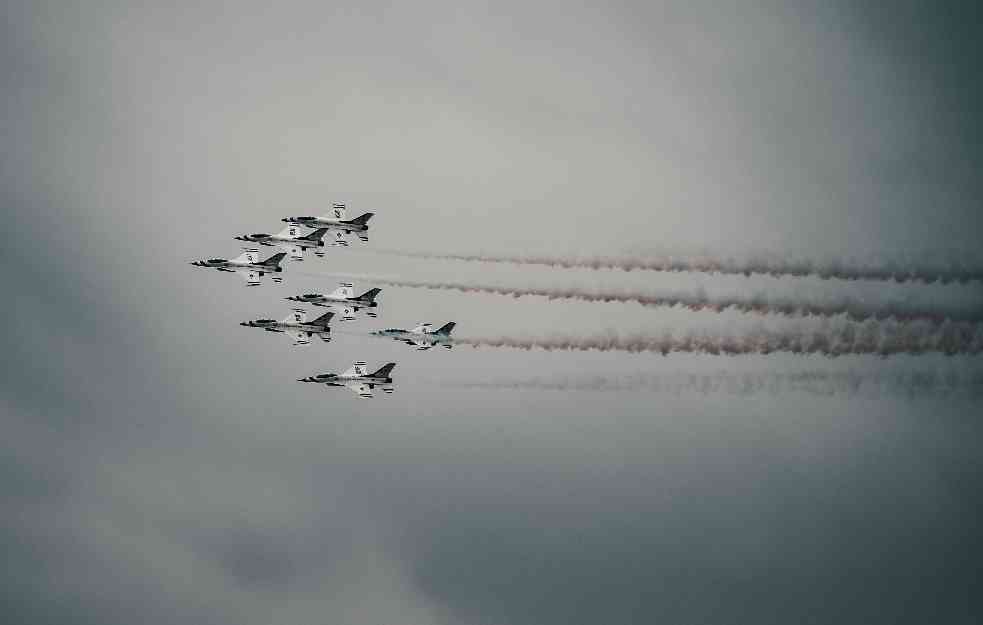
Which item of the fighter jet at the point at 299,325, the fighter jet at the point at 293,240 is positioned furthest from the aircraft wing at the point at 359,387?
the fighter jet at the point at 293,240

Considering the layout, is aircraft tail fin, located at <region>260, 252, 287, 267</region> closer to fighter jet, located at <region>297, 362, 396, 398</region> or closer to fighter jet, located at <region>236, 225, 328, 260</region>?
fighter jet, located at <region>236, 225, 328, 260</region>

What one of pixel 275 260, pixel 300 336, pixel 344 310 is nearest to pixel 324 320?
pixel 344 310

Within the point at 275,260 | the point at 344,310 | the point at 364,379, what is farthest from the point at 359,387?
the point at 275,260

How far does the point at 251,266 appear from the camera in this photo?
118 metres

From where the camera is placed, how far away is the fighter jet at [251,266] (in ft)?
387

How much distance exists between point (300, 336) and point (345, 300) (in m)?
4.27

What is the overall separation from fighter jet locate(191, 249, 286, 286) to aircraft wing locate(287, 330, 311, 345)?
13.0 feet

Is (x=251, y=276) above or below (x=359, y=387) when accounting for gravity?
above

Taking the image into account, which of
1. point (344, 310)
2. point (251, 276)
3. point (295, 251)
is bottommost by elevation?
point (344, 310)

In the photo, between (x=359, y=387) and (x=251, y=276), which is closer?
(x=359, y=387)

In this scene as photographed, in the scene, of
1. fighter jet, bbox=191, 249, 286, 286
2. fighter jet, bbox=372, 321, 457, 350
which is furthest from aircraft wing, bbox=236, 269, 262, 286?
fighter jet, bbox=372, 321, 457, 350

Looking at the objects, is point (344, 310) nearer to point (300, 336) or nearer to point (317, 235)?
point (300, 336)

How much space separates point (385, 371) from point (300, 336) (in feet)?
23.1

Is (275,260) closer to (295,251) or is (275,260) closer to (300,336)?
(295,251)
